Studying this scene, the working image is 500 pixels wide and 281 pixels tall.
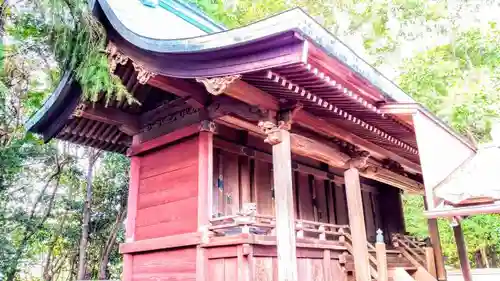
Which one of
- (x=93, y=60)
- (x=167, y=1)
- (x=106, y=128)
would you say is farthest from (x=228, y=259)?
(x=167, y=1)

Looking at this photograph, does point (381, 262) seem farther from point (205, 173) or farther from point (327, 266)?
point (205, 173)

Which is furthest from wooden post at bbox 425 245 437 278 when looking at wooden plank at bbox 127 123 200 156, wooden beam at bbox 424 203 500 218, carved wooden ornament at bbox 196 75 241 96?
carved wooden ornament at bbox 196 75 241 96

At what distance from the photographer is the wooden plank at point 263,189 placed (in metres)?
6.07

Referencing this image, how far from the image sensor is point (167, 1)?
24.8 feet

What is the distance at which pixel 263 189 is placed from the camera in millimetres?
6195

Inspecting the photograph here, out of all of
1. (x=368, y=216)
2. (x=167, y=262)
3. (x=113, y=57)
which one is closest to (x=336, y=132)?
(x=167, y=262)

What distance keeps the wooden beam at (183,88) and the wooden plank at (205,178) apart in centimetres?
43

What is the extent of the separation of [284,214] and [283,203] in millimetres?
122

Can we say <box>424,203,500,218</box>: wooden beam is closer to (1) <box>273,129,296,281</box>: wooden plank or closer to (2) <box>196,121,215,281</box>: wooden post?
(1) <box>273,129,296,281</box>: wooden plank

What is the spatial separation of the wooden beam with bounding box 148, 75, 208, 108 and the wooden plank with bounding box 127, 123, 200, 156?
34cm

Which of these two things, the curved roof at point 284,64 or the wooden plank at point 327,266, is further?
the wooden plank at point 327,266

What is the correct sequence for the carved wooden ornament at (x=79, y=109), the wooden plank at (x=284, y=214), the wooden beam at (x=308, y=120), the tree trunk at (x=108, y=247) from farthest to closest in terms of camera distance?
the tree trunk at (x=108, y=247) < the carved wooden ornament at (x=79, y=109) < the wooden beam at (x=308, y=120) < the wooden plank at (x=284, y=214)

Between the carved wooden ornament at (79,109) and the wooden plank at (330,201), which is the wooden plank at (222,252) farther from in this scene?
the wooden plank at (330,201)

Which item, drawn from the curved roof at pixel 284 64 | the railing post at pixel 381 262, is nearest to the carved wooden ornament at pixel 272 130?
the curved roof at pixel 284 64
